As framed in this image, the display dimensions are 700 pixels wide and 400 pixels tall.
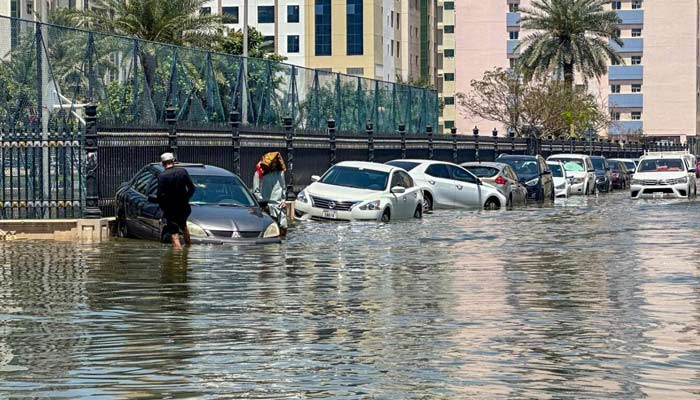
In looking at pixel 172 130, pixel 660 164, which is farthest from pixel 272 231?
pixel 660 164

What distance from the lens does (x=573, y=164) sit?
60.7m

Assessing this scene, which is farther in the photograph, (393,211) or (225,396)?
(393,211)

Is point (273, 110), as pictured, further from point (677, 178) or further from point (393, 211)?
point (677, 178)

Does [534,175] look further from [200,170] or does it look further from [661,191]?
[200,170]

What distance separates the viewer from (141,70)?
3406cm

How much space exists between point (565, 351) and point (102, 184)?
17.7 meters

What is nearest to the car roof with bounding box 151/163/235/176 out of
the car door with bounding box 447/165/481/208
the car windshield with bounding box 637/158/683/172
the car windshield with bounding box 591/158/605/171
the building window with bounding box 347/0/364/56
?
the car door with bounding box 447/165/481/208

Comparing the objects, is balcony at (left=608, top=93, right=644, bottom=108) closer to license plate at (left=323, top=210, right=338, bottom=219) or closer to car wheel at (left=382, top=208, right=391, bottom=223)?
car wheel at (left=382, top=208, right=391, bottom=223)

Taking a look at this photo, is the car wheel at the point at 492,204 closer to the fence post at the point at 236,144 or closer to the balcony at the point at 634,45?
the fence post at the point at 236,144

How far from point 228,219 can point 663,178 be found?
93.3 ft

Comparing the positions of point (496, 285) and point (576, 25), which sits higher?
point (576, 25)

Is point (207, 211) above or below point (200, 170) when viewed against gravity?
below

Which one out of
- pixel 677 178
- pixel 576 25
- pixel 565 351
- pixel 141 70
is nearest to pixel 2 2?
pixel 576 25

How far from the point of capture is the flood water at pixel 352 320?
10969mm
